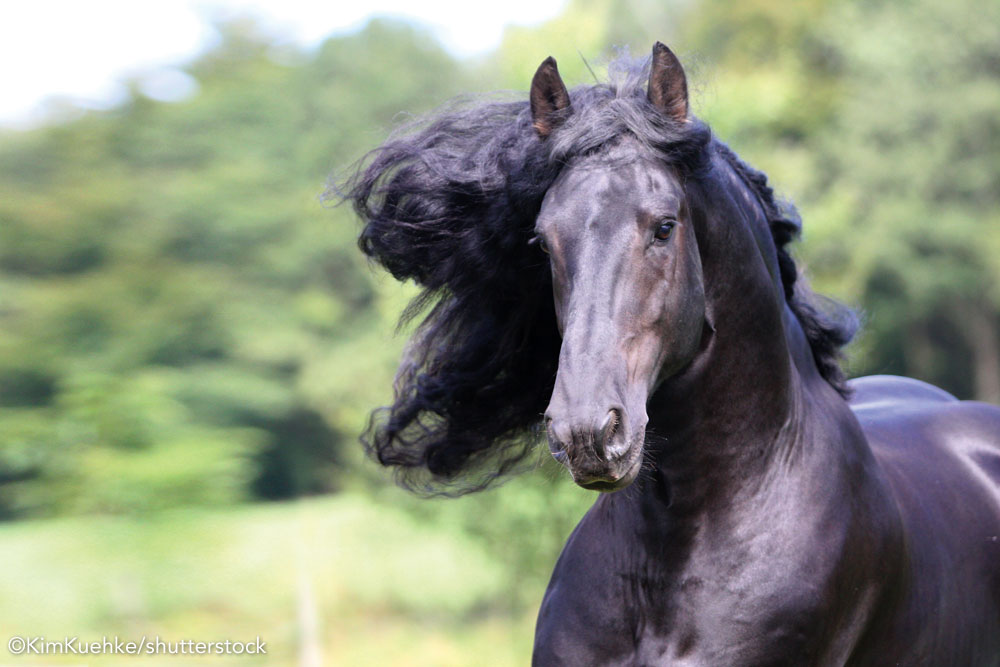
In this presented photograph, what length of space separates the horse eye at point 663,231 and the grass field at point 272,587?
10.6m

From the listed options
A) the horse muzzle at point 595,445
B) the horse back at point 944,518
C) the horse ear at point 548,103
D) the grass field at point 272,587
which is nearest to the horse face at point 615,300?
the horse muzzle at point 595,445

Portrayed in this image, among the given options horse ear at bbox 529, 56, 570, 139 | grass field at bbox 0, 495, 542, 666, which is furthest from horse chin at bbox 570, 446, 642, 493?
grass field at bbox 0, 495, 542, 666

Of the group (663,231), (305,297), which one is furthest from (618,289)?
(305,297)

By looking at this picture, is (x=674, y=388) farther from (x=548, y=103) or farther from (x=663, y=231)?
(x=548, y=103)

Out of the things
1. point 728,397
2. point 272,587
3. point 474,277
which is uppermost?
point 272,587

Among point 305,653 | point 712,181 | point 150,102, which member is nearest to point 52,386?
point 305,653

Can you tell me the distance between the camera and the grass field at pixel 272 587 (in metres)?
13.2

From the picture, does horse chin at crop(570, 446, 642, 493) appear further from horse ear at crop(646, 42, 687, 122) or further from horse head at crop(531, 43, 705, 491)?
horse ear at crop(646, 42, 687, 122)

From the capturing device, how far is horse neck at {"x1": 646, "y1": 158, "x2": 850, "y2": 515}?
3.05 m

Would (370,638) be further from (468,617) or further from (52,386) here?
(52,386)

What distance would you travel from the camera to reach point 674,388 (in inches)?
119

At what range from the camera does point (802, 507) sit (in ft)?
10.0

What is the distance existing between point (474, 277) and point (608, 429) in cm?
136

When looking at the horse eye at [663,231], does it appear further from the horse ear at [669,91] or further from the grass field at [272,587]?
the grass field at [272,587]
